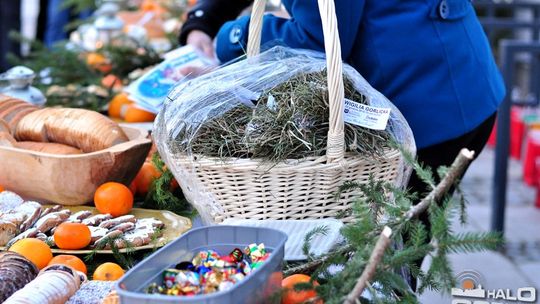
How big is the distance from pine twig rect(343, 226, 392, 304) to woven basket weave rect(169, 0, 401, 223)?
0.35 metres

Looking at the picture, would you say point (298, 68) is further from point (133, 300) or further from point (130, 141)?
point (133, 300)

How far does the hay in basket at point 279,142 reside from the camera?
1379 millimetres

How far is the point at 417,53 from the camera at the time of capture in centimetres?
184

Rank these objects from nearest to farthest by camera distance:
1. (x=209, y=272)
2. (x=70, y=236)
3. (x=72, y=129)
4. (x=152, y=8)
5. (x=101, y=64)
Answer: (x=209, y=272), (x=70, y=236), (x=72, y=129), (x=101, y=64), (x=152, y=8)

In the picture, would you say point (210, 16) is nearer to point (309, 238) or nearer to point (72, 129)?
point (72, 129)

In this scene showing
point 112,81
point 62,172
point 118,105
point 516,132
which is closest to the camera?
point 62,172

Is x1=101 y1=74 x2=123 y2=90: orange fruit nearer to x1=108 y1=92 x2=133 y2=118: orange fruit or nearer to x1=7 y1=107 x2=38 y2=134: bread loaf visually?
x1=108 y1=92 x2=133 y2=118: orange fruit

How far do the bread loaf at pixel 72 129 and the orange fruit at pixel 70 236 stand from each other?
1.22ft

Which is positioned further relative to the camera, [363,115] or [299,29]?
[299,29]

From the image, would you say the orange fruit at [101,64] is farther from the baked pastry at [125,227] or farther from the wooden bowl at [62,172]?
the baked pastry at [125,227]

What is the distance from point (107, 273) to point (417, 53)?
946 millimetres

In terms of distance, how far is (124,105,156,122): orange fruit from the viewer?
2428 millimetres

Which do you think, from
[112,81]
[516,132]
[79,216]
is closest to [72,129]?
[79,216]

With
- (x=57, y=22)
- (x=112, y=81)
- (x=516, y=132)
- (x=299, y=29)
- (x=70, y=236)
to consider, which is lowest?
(x=516, y=132)
